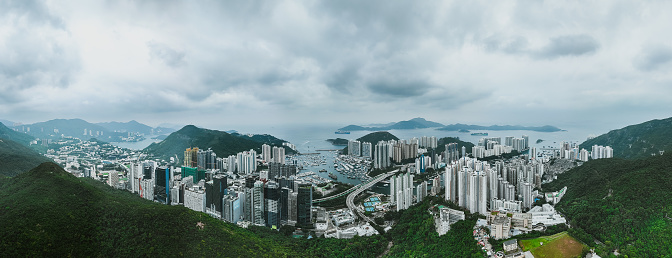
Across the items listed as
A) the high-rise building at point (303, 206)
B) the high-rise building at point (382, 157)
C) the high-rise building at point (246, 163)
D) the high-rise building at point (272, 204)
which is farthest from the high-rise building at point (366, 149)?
the high-rise building at point (272, 204)

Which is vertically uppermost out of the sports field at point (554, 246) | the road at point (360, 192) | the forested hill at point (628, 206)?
the forested hill at point (628, 206)

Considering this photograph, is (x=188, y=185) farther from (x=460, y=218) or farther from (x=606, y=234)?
(x=606, y=234)

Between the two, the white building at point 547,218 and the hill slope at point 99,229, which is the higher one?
the hill slope at point 99,229

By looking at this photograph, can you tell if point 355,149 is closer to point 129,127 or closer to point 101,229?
point 101,229

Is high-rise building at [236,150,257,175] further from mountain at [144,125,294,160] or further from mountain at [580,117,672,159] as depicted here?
mountain at [580,117,672,159]

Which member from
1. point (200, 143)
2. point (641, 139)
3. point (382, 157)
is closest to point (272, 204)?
point (382, 157)

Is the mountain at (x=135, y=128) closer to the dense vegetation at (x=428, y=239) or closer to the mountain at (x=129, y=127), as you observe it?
the mountain at (x=129, y=127)
